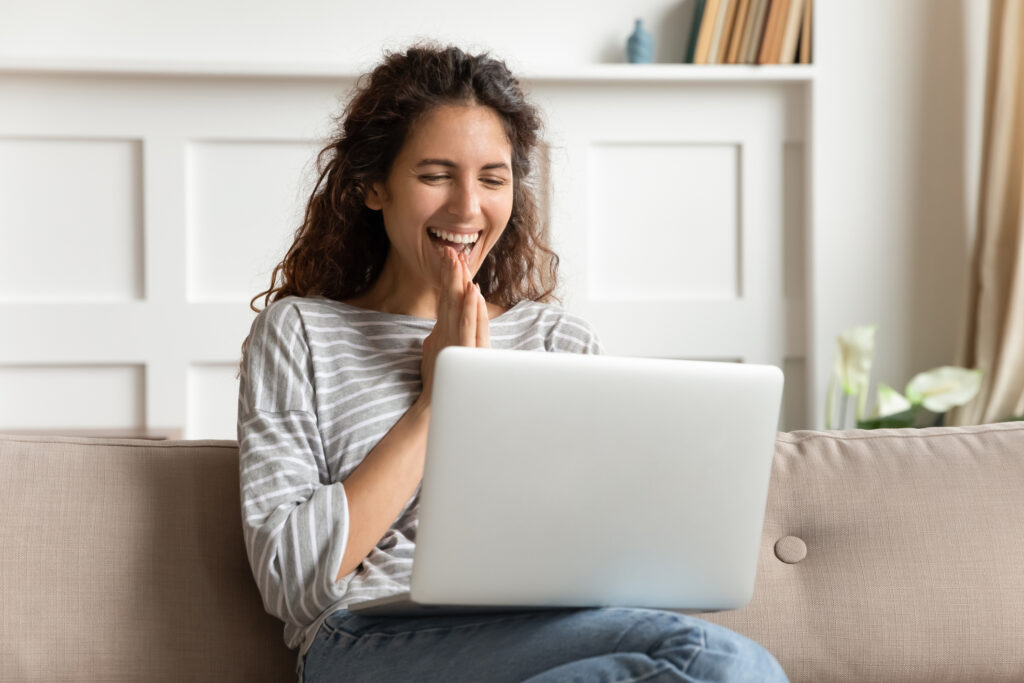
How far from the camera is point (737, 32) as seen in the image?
3.03 meters

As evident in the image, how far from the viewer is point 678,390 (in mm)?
989

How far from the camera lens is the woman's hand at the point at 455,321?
1.34 m

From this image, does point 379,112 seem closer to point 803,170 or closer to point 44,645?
point 44,645

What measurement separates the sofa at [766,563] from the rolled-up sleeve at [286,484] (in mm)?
123

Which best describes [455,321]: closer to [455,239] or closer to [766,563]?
[455,239]

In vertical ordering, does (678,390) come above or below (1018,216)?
below

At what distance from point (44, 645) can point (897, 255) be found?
2.49 m

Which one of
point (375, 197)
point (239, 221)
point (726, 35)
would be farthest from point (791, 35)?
point (375, 197)

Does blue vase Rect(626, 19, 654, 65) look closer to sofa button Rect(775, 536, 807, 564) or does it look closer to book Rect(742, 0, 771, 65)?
book Rect(742, 0, 771, 65)

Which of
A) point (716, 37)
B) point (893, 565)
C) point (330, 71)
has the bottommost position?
point (893, 565)

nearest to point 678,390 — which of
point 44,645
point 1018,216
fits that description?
point 44,645

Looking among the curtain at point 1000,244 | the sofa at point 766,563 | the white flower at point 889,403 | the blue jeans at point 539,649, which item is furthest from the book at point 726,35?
the blue jeans at point 539,649

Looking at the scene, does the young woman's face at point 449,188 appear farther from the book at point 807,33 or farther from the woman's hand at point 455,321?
the book at point 807,33

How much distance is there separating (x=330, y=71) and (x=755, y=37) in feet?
3.68
